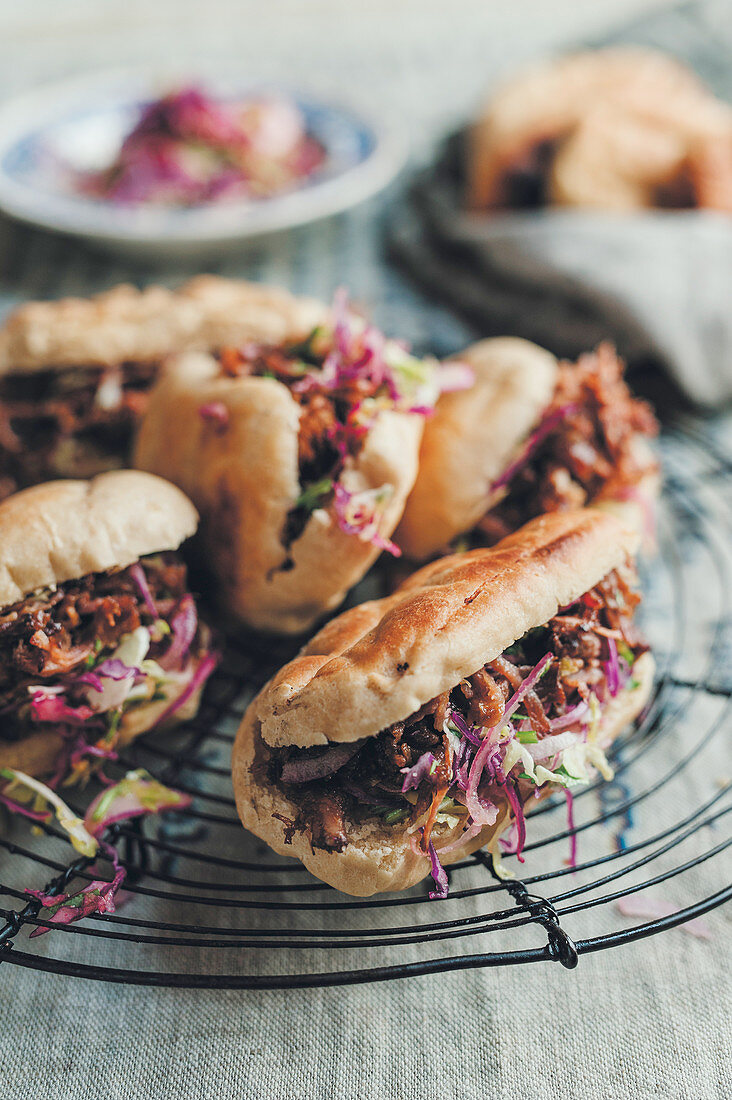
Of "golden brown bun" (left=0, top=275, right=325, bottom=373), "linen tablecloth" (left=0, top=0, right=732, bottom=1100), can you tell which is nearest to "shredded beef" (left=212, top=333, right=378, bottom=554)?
"golden brown bun" (left=0, top=275, right=325, bottom=373)

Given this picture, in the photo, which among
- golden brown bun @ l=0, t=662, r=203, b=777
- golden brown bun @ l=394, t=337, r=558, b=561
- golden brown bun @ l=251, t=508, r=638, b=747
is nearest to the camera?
golden brown bun @ l=251, t=508, r=638, b=747

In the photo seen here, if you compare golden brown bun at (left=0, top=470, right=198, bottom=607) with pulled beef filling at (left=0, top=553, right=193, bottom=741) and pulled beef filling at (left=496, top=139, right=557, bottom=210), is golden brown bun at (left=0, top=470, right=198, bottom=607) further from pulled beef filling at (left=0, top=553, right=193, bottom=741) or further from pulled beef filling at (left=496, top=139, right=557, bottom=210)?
pulled beef filling at (left=496, top=139, right=557, bottom=210)

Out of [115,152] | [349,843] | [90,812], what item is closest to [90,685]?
[90,812]

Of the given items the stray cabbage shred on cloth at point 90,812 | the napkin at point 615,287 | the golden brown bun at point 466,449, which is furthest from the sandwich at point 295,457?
the napkin at point 615,287

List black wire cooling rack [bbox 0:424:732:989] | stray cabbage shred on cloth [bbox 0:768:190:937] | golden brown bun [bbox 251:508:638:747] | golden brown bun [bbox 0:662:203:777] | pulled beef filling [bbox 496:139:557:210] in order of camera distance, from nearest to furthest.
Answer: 1. black wire cooling rack [bbox 0:424:732:989]
2. golden brown bun [bbox 251:508:638:747]
3. stray cabbage shred on cloth [bbox 0:768:190:937]
4. golden brown bun [bbox 0:662:203:777]
5. pulled beef filling [bbox 496:139:557:210]

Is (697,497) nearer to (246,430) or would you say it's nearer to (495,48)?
(246,430)

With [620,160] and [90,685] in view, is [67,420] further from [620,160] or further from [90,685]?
[620,160]

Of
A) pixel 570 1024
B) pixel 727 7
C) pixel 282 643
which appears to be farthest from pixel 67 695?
pixel 727 7

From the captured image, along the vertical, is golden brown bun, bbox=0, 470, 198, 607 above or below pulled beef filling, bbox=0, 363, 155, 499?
above
